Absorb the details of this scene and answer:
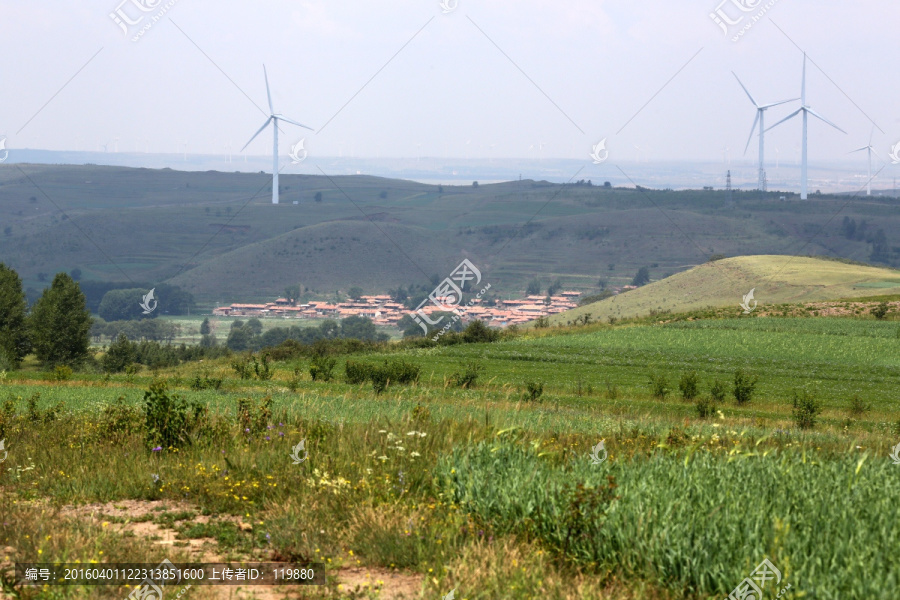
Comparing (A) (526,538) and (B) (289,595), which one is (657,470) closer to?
(A) (526,538)

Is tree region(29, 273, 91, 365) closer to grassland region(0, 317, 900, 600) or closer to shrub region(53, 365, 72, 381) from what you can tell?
shrub region(53, 365, 72, 381)

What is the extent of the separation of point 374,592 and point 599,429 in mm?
10044

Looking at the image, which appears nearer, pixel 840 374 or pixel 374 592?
pixel 374 592

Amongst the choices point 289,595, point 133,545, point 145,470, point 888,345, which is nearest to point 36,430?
point 145,470

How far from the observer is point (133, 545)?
25.1ft

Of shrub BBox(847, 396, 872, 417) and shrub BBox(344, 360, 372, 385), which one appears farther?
Answer: shrub BBox(344, 360, 372, 385)

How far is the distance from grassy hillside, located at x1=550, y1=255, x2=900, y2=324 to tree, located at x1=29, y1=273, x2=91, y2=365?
216ft

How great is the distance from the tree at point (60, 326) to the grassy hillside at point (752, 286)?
216 feet

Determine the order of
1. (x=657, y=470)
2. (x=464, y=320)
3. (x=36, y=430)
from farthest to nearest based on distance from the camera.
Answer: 1. (x=464, y=320)
2. (x=36, y=430)
3. (x=657, y=470)

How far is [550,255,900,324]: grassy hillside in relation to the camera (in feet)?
366

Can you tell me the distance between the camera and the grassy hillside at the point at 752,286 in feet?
366

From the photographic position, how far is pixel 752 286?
129 m

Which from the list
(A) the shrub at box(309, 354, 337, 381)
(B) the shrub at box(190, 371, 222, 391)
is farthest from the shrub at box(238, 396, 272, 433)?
(A) the shrub at box(309, 354, 337, 381)

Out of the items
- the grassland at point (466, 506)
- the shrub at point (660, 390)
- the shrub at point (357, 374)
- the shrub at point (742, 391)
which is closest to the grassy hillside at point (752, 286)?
the shrub at point (660, 390)
